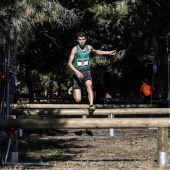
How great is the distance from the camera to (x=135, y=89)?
4619cm

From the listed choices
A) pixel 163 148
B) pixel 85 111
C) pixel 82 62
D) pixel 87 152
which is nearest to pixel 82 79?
pixel 82 62

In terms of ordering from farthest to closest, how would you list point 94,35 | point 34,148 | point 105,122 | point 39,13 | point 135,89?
point 135,89 → point 94,35 → point 39,13 → point 34,148 → point 105,122

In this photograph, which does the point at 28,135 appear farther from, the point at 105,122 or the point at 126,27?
the point at 126,27

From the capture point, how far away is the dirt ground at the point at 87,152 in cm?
775

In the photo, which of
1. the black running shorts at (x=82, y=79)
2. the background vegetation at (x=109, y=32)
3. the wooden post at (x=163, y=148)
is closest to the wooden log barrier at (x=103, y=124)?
the wooden post at (x=163, y=148)

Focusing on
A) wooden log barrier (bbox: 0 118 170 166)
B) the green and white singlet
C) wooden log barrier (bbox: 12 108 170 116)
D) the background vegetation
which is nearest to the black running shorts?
the green and white singlet

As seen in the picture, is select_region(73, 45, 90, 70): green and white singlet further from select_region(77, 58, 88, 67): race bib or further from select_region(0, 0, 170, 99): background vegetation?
select_region(0, 0, 170, 99): background vegetation

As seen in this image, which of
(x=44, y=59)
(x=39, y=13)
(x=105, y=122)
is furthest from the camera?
(x=44, y=59)

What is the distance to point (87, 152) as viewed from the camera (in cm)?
950

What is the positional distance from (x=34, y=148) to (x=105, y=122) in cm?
299

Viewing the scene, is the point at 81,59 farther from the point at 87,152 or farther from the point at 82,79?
the point at 87,152

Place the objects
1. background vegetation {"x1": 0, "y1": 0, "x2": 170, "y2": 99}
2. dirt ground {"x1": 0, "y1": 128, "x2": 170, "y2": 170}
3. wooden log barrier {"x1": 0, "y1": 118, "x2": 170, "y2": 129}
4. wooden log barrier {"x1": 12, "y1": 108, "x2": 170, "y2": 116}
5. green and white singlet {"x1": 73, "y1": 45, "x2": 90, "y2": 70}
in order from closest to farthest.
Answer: wooden log barrier {"x1": 0, "y1": 118, "x2": 170, "y2": 129} < dirt ground {"x1": 0, "y1": 128, "x2": 170, "y2": 170} < green and white singlet {"x1": 73, "y1": 45, "x2": 90, "y2": 70} < wooden log barrier {"x1": 12, "y1": 108, "x2": 170, "y2": 116} < background vegetation {"x1": 0, "y1": 0, "x2": 170, "y2": 99}

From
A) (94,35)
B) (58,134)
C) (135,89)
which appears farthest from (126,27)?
(135,89)

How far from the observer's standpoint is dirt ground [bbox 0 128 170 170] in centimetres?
775
